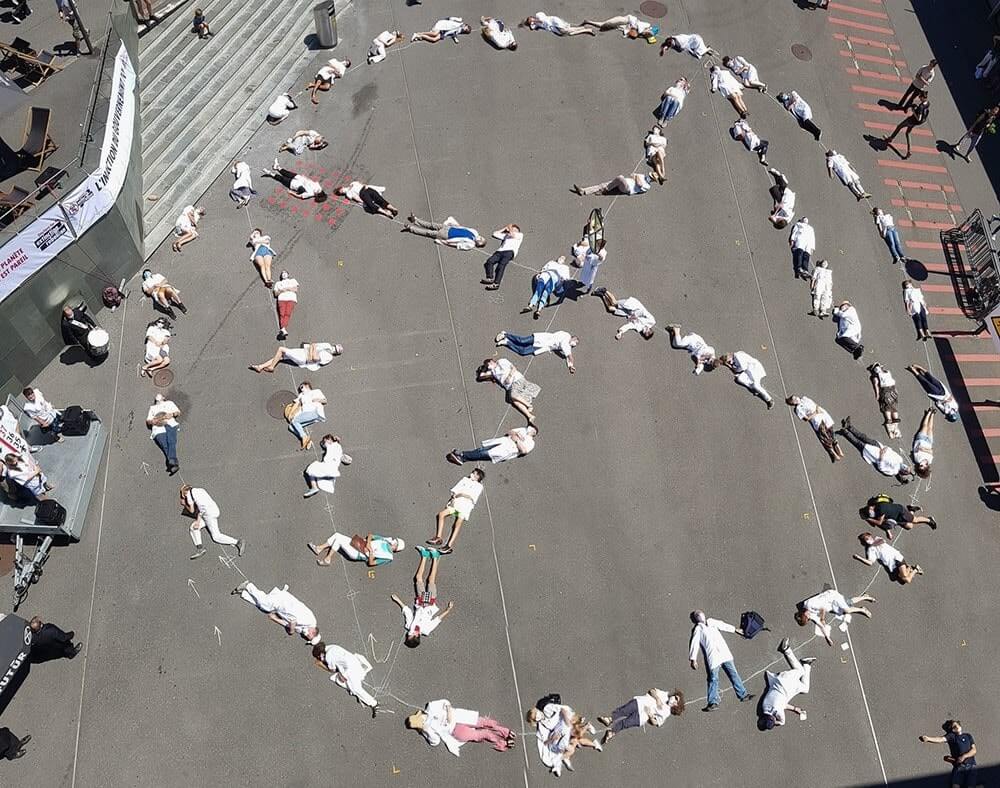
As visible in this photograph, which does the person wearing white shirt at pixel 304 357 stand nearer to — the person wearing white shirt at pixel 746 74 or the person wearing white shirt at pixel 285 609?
the person wearing white shirt at pixel 285 609

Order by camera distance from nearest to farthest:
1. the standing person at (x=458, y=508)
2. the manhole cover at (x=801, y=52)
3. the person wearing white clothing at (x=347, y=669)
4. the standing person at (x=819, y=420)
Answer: the person wearing white clothing at (x=347, y=669) < the standing person at (x=458, y=508) < the standing person at (x=819, y=420) < the manhole cover at (x=801, y=52)

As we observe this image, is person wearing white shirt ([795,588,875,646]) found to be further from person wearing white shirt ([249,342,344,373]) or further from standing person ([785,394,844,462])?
person wearing white shirt ([249,342,344,373])

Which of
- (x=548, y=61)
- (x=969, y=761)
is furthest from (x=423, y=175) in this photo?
(x=969, y=761)

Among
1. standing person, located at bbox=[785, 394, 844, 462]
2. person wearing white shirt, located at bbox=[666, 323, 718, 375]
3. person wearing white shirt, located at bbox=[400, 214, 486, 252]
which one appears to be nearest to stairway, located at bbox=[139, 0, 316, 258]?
person wearing white shirt, located at bbox=[400, 214, 486, 252]

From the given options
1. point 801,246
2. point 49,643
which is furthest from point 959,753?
point 49,643

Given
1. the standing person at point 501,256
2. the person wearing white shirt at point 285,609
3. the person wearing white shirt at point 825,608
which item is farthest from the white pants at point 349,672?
the standing person at point 501,256

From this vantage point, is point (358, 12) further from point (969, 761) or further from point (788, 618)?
point (969, 761)

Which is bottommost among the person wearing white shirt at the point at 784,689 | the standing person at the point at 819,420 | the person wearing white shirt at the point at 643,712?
the person wearing white shirt at the point at 784,689

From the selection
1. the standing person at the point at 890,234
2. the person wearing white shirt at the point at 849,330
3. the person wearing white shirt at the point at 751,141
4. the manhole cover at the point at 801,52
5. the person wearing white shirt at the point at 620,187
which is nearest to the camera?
the person wearing white shirt at the point at 849,330
